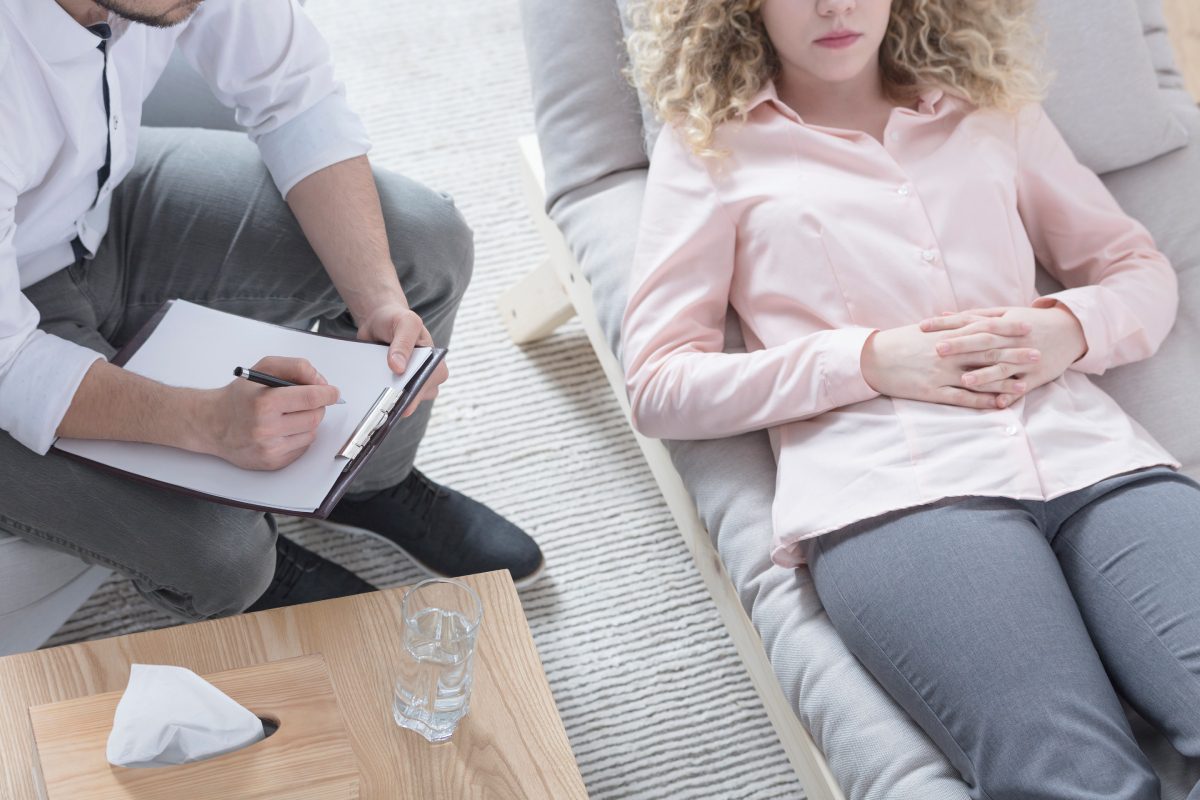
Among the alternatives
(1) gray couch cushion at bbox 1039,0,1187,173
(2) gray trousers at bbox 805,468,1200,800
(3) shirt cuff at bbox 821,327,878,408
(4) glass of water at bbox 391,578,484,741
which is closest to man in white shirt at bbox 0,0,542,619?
(4) glass of water at bbox 391,578,484,741

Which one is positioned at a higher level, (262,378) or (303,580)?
(262,378)

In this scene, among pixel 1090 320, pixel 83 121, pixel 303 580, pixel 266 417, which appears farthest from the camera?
pixel 303 580

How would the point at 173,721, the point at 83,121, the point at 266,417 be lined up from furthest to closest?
1. the point at 83,121
2. the point at 266,417
3. the point at 173,721

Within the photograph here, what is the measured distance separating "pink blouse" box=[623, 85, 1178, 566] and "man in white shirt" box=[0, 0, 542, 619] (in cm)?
30

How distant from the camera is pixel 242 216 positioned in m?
1.39

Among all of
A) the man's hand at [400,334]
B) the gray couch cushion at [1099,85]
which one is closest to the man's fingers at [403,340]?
the man's hand at [400,334]

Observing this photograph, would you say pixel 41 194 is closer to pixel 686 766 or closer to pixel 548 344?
pixel 548 344

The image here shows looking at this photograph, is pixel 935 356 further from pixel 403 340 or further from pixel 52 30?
pixel 52 30

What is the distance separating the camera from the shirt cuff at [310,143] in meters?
1.35

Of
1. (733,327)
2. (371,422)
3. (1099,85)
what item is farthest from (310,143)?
(1099,85)

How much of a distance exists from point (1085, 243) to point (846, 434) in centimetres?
43

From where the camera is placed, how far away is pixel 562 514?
173 centimetres

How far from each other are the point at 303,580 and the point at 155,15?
0.74m

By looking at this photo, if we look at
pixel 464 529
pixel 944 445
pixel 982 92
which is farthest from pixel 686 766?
pixel 982 92
